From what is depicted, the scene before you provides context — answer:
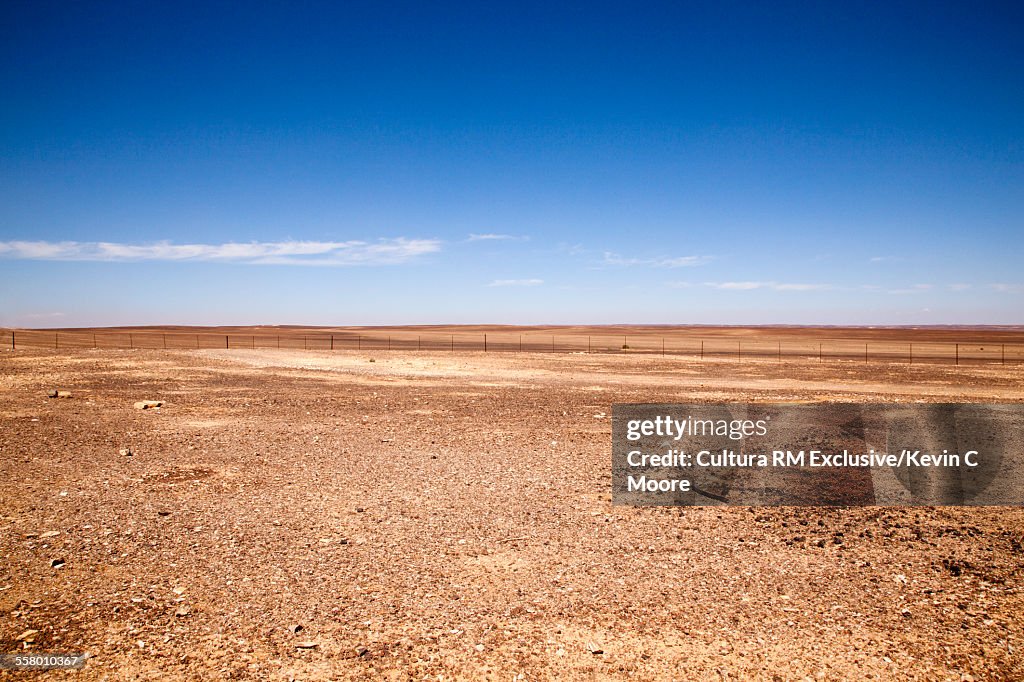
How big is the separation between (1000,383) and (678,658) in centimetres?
2952

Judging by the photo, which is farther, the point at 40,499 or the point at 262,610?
the point at 40,499

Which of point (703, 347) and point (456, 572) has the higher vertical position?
point (703, 347)

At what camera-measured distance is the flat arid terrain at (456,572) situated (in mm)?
4121

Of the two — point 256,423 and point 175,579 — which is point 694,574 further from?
point 256,423

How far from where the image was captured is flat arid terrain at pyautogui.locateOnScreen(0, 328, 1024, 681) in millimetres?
4121

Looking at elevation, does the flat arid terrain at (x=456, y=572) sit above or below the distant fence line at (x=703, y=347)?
below

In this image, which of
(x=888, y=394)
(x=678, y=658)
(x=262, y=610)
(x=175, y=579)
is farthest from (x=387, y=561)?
(x=888, y=394)

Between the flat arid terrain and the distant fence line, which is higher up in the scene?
the distant fence line

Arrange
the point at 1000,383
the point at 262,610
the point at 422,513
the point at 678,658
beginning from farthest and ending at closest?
the point at 1000,383
the point at 422,513
the point at 262,610
the point at 678,658

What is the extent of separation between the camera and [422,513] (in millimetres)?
7215

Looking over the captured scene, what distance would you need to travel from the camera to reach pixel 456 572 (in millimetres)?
5504

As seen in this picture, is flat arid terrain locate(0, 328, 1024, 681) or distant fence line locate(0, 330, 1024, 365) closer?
flat arid terrain locate(0, 328, 1024, 681)

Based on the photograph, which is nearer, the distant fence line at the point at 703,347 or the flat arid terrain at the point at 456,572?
the flat arid terrain at the point at 456,572

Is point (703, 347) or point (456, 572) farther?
point (703, 347)
